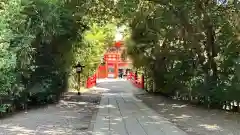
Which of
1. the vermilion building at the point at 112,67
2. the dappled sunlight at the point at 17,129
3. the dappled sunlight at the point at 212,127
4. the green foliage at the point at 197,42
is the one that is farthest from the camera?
the vermilion building at the point at 112,67

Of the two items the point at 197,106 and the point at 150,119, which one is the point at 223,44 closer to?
the point at 197,106

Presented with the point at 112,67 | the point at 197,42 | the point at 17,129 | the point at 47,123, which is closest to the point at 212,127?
the point at 47,123

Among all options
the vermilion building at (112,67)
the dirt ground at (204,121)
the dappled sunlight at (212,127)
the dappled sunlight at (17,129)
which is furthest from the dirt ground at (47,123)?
the vermilion building at (112,67)

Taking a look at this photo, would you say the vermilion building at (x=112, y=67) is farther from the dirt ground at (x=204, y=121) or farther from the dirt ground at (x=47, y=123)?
the dirt ground at (x=47, y=123)

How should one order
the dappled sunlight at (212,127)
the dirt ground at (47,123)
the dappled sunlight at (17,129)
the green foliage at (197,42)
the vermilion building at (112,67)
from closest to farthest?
1. the dappled sunlight at (17,129)
2. the dirt ground at (47,123)
3. the dappled sunlight at (212,127)
4. the green foliage at (197,42)
5. the vermilion building at (112,67)

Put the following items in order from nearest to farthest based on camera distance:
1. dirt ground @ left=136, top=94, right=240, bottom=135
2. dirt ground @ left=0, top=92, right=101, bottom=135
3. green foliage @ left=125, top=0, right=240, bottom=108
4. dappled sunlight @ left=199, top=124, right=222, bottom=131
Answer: dirt ground @ left=0, top=92, right=101, bottom=135 < dirt ground @ left=136, top=94, right=240, bottom=135 < dappled sunlight @ left=199, top=124, right=222, bottom=131 < green foliage @ left=125, top=0, right=240, bottom=108

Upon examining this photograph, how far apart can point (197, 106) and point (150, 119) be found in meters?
5.02

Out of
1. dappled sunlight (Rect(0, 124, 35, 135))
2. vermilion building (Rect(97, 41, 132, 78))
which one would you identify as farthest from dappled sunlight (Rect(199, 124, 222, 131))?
vermilion building (Rect(97, 41, 132, 78))

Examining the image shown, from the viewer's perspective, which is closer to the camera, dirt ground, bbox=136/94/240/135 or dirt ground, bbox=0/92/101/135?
dirt ground, bbox=0/92/101/135

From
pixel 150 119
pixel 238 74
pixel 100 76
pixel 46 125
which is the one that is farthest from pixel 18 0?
pixel 100 76

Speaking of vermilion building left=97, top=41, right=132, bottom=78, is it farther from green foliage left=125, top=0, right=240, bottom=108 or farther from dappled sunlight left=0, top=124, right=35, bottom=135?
dappled sunlight left=0, top=124, right=35, bottom=135

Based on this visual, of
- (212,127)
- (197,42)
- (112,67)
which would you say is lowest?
(212,127)

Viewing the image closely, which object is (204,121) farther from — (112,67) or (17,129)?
(112,67)

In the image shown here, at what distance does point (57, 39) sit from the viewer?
1838cm
